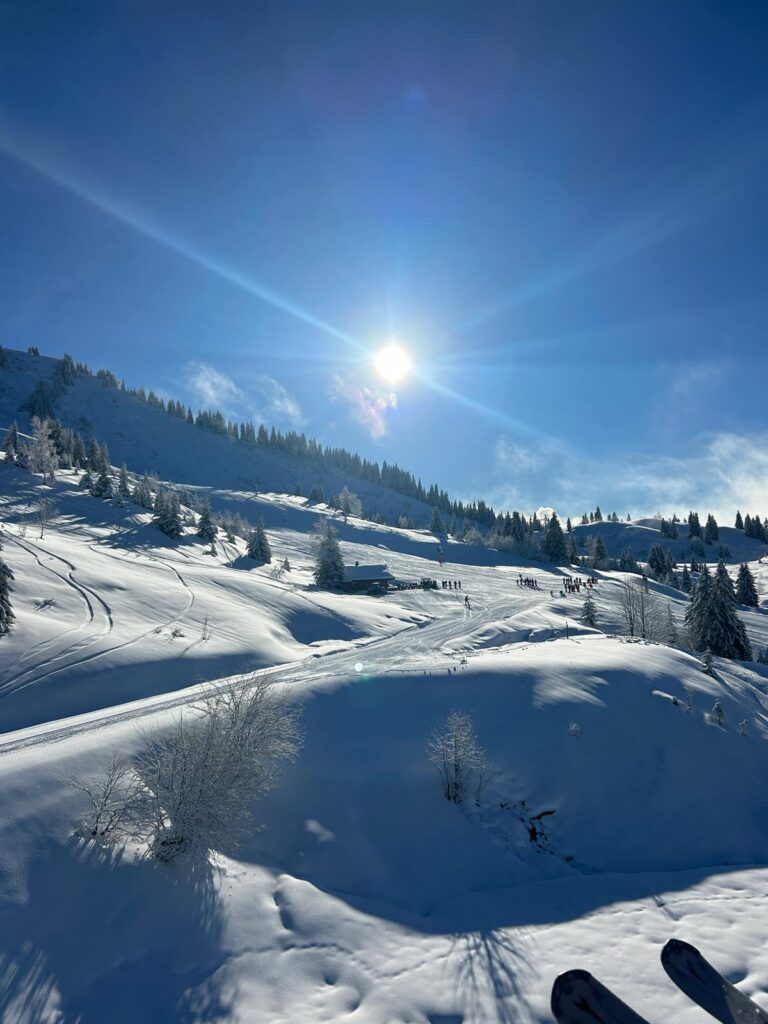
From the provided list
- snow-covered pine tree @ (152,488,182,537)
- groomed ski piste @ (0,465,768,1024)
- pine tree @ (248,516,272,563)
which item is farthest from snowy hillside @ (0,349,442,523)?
groomed ski piste @ (0,465,768,1024)

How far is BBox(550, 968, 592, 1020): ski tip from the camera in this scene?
8.71 m

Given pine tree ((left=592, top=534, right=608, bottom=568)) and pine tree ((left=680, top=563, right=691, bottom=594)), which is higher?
pine tree ((left=592, top=534, right=608, bottom=568))

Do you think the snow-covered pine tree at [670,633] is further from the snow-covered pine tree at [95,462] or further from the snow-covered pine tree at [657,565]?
the snow-covered pine tree at [95,462]

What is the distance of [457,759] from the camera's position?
56.0 feet

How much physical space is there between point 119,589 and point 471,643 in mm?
28210

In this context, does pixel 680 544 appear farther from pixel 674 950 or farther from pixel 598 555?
pixel 674 950

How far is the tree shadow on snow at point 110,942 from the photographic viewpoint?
309 inches

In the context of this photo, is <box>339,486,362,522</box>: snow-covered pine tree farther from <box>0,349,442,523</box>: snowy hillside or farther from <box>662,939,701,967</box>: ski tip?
<box>662,939,701,967</box>: ski tip

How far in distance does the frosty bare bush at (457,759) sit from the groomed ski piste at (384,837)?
577 millimetres

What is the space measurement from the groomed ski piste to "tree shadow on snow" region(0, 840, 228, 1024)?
0.13 ft

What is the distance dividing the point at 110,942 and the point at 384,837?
8.09m

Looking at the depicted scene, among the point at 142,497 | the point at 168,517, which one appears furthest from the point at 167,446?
the point at 168,517

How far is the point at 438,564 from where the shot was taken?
289ft

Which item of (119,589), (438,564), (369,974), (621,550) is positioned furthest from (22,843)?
(621,550)
